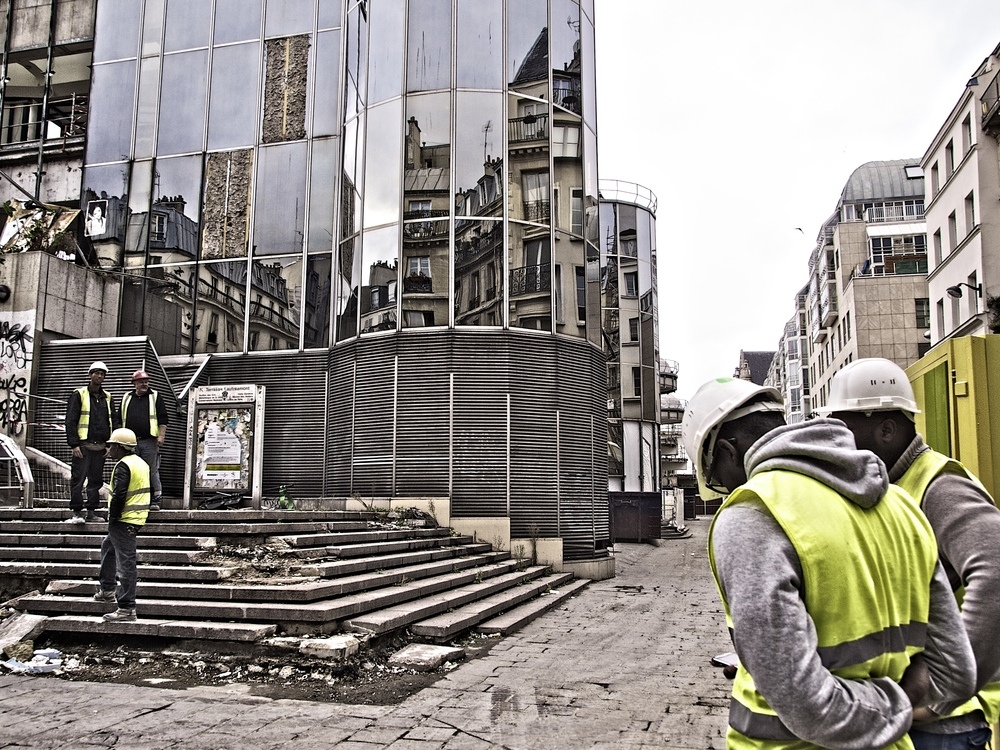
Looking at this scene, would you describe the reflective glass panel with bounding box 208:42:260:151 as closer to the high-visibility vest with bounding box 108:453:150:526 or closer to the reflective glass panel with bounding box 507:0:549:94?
the reflective glass panel with bounding box 507:0:549:94

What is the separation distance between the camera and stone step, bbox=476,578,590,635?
32.3ft

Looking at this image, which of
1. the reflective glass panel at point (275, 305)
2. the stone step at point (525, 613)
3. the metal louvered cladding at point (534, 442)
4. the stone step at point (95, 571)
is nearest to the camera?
the stone step at point (95, 571)

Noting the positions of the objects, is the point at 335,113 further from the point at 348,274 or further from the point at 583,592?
the point at 583,592

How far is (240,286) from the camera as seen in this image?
63.2 feet

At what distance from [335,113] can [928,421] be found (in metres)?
16.8

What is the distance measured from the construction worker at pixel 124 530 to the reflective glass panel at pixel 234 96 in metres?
13.4

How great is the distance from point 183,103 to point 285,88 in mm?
2647

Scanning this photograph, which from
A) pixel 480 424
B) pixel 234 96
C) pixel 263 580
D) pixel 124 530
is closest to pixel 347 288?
pixel 480 424

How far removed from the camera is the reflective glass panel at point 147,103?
20.5m

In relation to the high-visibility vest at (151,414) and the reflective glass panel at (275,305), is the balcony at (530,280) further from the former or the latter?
the high-visibility vest at (151,414)

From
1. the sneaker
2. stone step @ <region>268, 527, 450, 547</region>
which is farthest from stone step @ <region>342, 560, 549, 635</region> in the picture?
the sneaker

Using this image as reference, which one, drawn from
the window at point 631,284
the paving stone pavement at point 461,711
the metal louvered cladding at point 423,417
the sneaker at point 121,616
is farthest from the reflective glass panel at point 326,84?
the window at point 631,284

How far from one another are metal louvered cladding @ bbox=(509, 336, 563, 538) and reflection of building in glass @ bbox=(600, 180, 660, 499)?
20127 mm

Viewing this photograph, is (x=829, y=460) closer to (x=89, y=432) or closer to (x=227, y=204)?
(x=89, y=432)
